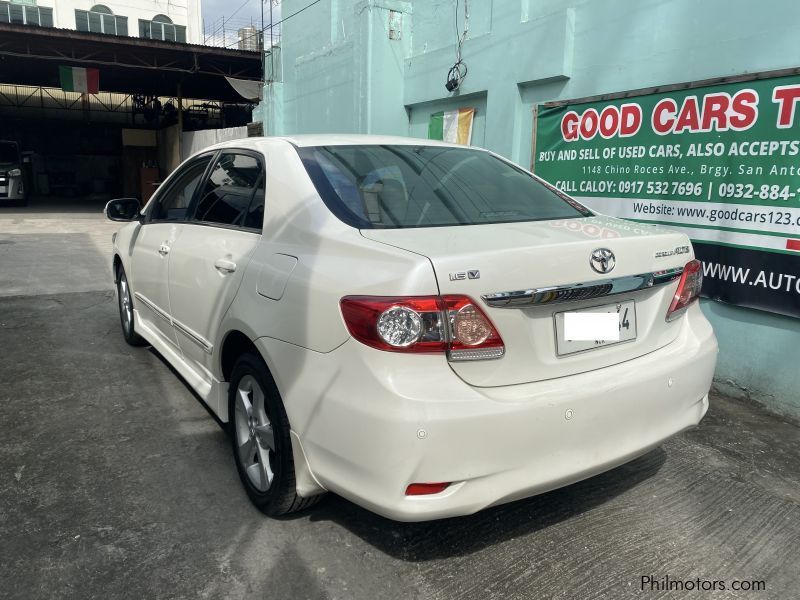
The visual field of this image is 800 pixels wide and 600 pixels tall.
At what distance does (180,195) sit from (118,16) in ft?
114

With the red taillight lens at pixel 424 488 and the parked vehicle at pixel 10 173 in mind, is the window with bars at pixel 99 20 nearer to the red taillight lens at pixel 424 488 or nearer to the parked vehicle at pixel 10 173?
the parked vehicle at pixel 10 173

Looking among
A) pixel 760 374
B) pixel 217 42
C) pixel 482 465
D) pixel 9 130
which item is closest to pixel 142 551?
pixel 482 465

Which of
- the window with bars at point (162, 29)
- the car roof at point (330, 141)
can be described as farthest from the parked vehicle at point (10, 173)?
the car roof at point (330, 141)

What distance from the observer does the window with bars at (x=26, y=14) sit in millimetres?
30188

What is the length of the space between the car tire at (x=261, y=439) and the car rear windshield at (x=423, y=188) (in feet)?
2.52

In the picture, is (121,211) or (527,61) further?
(527,61)

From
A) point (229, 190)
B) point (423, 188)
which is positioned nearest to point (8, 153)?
point (229, 190)

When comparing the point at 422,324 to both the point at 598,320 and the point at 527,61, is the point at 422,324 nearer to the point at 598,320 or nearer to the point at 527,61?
the point at 598,320

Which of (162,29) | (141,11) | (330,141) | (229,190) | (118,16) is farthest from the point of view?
(162,29)

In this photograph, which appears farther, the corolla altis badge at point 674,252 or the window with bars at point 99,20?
the window with bars at point 99,20

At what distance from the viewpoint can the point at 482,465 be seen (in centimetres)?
206

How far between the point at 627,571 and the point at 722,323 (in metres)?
2.59

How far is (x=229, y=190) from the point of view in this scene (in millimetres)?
3338

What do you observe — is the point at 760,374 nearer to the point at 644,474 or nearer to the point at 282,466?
the point at 644,474
